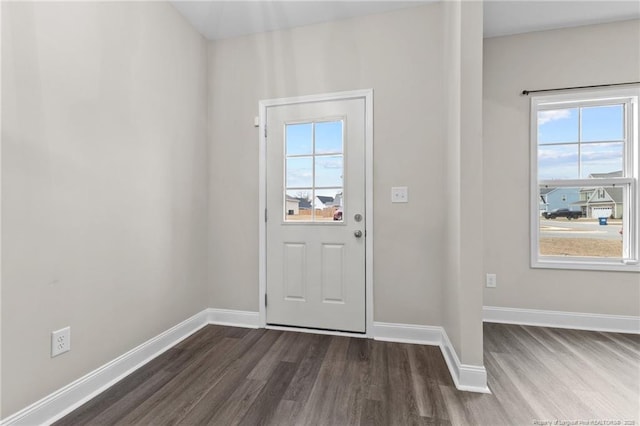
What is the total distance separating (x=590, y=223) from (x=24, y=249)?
4129 mm

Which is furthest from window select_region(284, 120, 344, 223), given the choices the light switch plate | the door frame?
the light switch plate

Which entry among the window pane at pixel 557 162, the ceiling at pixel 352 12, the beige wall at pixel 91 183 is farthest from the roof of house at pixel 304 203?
the window pane at pixel 557 162

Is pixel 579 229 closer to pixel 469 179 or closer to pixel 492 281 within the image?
pixel 492 281

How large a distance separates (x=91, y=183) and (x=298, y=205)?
4.85 feet

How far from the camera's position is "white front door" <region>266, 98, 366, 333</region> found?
250 cm

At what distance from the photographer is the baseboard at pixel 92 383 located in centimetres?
140

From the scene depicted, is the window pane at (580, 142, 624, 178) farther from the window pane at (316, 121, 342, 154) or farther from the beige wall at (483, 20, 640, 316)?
the window pane at (316, 121, 342, 154)

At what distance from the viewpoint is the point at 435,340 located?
7.64 feet

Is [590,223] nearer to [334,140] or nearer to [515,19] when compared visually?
[515,19]

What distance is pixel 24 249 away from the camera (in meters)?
1.38

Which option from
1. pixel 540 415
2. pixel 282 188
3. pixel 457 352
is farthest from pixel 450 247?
pixel 282 188

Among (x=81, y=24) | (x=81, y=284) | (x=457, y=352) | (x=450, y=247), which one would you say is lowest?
(x=457, y=352)

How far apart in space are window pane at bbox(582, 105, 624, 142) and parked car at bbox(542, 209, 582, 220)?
2.19 feet

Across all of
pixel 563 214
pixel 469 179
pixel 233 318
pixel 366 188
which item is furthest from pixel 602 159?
pixel 233 318
